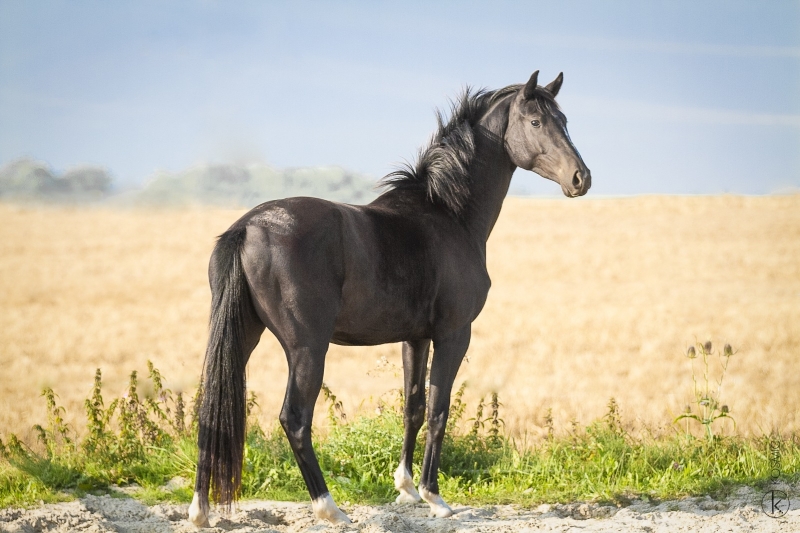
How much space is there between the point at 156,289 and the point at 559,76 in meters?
17.7

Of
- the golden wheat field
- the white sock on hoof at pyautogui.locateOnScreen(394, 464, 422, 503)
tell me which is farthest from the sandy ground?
the golden wheat field

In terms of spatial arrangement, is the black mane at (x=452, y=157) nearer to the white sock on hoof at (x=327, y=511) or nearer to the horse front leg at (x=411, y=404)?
the horse front leg at (x=411, y=404)

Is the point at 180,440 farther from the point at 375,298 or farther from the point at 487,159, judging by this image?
the point at 487,159

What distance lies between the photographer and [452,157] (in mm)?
5773

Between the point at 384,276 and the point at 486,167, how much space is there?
56.9 inches

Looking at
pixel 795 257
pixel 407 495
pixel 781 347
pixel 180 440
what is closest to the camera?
pixel 407 495

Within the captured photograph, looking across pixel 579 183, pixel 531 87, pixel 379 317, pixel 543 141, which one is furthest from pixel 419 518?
pixel 531 87

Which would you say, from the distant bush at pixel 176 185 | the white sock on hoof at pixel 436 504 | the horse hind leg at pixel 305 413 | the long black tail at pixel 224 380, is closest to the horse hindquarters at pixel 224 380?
the long black tail at pixel 224 380

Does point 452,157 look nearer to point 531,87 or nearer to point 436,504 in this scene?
point 531,87

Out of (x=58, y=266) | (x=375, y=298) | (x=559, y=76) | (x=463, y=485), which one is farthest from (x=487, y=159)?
(x=58, y=266)

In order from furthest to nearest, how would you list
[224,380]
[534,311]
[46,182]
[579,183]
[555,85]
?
1. [46,182]
2. [534,311]
3. [555,85]
4. [579,183]
5. [224,380]

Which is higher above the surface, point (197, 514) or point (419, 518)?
point (197, 514)

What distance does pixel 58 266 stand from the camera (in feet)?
79.4

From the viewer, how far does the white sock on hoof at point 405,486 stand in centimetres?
558
